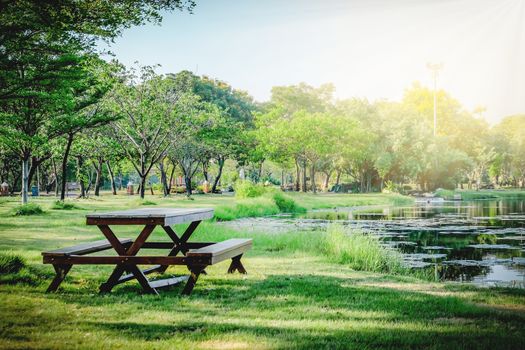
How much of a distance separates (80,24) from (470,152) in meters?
64.3

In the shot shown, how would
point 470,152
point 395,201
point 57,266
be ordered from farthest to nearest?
point 470,152 → point 395,201 → point 57,266

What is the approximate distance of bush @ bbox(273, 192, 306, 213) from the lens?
27358 millimetres

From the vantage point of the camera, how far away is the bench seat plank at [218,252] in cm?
593

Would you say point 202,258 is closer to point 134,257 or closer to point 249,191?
point 134,257

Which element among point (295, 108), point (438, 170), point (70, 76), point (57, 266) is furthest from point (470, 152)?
point (57, 266)

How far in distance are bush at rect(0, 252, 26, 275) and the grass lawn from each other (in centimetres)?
19

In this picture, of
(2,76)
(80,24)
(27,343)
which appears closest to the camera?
(27,343)

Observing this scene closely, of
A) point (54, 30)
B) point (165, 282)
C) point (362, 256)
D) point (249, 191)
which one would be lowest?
point (362, 256)

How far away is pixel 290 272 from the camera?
8000 millimetres

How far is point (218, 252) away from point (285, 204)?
21.6 m

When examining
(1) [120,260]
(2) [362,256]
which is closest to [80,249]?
(1) [120,260]

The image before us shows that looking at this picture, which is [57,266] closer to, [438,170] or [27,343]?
[27,343]

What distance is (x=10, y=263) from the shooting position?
7.13 meters

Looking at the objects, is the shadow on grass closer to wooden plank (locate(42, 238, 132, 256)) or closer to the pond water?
wooden plank (locate(42, 238, 132, 256))
